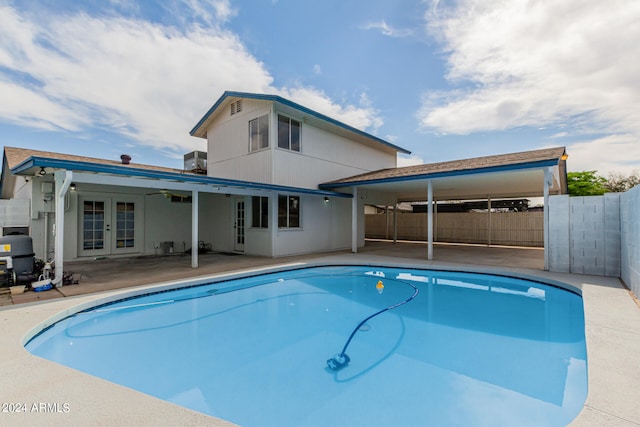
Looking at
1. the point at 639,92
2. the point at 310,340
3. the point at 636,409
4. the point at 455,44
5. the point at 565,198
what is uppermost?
the point at 455,44

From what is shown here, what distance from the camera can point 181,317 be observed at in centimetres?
511

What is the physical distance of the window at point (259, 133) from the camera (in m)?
10.6

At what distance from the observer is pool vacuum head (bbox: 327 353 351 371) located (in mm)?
3467

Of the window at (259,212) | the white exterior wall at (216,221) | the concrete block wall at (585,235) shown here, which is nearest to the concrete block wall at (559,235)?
the concrete block wall at (585,235)

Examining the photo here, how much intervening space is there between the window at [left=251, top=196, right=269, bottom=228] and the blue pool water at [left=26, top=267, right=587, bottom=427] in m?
4.15

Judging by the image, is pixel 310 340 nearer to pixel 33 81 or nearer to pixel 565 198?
pixel 565 198

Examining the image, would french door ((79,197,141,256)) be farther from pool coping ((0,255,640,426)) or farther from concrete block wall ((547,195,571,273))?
concrete block wall ((547,195,571,273))

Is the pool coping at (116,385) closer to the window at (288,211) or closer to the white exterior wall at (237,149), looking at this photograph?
the window at (288,211)

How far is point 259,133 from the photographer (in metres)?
11.0

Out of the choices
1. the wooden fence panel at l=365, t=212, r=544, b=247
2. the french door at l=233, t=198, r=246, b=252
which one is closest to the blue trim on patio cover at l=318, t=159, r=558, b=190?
the french door at l=233, t=198, r=246, b=252

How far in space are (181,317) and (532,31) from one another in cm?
957

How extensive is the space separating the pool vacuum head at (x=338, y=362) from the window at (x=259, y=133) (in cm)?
838

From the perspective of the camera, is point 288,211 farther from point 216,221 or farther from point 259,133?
point 216,221

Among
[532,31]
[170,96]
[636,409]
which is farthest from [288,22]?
[636,409]
